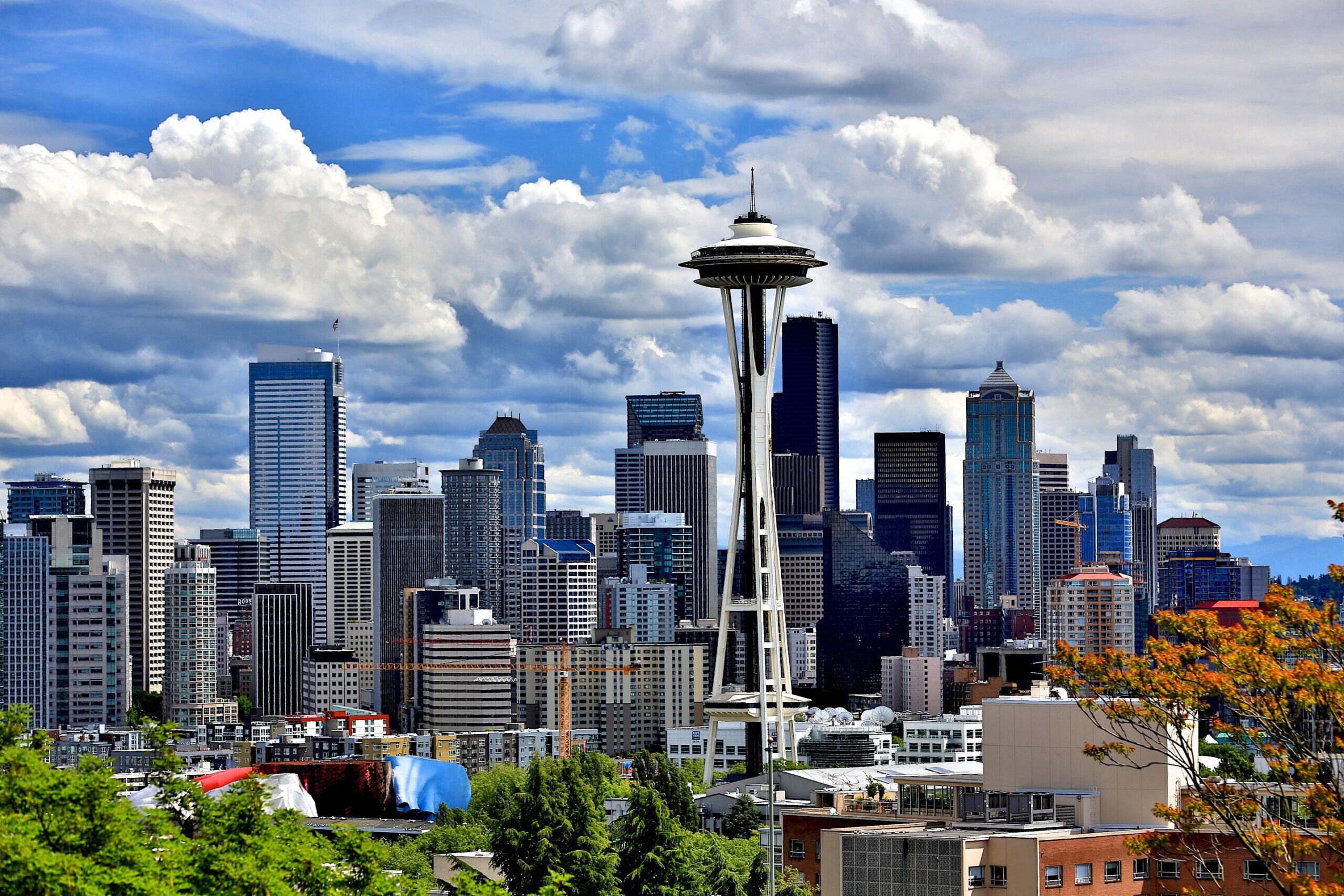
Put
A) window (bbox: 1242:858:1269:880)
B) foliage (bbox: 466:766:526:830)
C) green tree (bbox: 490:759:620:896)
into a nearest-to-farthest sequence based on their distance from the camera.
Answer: window (bbox: 1242:858:1269:880) → green tree (bbox: 490:759:620:896) → foliage (bbox: 466:766:526:830)

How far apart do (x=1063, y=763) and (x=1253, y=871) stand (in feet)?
18.1

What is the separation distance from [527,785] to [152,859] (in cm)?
6383

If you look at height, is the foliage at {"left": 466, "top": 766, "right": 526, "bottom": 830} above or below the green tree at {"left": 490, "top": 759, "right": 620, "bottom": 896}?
below

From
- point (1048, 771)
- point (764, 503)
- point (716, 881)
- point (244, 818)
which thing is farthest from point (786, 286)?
point (244, 818)

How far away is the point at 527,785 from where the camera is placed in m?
104

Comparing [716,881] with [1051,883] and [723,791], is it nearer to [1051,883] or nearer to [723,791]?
[1051,883]

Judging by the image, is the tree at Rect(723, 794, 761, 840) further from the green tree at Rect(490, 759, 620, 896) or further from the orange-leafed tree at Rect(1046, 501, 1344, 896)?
the orange-leafed tree at Rect(1046, 501, 1344, 896)

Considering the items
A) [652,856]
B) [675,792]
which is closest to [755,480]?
[675,792]

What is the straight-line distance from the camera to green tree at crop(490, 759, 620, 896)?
90.9 metres

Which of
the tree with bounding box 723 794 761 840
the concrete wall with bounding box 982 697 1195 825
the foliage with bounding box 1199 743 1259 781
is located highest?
the concrete wall with bounding box 982 697 1195 825

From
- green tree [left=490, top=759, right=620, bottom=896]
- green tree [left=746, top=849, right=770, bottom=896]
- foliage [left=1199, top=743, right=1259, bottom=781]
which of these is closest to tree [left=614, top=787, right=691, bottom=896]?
green tree [left=490, top=759, right=620, bottom=896]

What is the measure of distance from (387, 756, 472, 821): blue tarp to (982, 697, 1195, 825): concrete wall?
124 m

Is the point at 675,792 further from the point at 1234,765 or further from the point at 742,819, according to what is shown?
the point at 1234,765

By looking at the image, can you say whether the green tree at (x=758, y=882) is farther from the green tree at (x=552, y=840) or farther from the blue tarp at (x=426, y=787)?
the blue tarp at (x=426, y=787)
